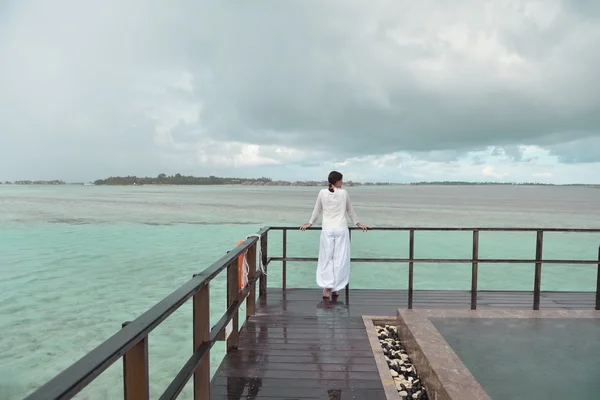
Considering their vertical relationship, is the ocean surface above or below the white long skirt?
below

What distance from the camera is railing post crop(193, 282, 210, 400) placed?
2.38 metres

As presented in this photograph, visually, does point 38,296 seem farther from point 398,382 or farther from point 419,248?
point 419,248

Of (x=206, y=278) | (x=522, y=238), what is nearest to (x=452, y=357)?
(x=206, y=278)

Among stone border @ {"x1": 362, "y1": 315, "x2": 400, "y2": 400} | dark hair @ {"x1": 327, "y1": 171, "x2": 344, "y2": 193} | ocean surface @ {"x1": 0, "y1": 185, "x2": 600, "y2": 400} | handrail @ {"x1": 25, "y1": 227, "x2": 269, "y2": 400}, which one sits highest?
dark hair @ {"x1": 327, "y1": 171, "x2": 344, "y2": 193}

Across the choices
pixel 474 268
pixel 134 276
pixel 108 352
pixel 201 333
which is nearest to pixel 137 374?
pixel 108 352

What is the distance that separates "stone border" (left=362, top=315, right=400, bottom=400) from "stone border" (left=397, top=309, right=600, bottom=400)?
26cm

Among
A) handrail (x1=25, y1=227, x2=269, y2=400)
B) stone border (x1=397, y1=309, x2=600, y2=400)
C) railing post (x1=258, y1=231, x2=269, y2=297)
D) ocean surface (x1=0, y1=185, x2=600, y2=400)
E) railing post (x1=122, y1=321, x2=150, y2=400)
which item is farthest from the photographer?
ocean surface (x1=0, y1=185, x2=600, y2=400)

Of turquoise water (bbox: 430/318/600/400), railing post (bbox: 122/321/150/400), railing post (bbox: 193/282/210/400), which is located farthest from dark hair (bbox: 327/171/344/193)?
railing post (bbox: 122/321/150/400)

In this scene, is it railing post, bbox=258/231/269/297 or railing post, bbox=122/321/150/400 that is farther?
railing post, bbox=258/231/269/297

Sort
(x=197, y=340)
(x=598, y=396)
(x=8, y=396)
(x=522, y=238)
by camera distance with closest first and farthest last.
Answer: (x=197, y=340) < (x=598, y=396) < (x=8, y=396) < (x=522, y=238)

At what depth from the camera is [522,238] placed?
915 inches

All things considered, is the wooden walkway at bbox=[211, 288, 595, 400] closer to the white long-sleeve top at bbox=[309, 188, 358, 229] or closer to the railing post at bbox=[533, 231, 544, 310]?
the railing post at bbox=[533, 231, 544, 310]

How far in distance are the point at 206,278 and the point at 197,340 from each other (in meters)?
0.35

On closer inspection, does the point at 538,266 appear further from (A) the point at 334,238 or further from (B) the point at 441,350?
(B) the point at 441,350
